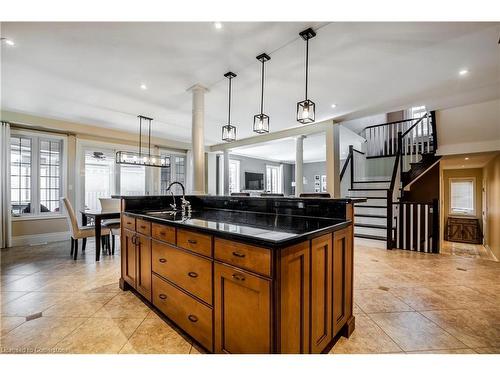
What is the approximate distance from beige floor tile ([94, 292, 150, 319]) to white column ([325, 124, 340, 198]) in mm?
4067

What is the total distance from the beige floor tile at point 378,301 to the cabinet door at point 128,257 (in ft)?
7.86

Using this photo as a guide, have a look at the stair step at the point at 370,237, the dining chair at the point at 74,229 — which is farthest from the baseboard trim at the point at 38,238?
the stair step at the point at 370,237

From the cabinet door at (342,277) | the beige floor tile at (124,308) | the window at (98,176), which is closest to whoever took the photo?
the cabinet door at (342,277)

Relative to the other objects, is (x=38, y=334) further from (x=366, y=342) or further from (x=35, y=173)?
(x=35, y=173)

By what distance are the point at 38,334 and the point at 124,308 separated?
0.63 metres

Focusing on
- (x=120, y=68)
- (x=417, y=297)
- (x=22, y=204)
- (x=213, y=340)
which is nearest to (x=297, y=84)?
(x=120, y=68)

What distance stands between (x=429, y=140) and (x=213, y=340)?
19.7ft

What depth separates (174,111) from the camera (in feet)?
15.7

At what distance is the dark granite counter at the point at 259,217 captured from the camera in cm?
133

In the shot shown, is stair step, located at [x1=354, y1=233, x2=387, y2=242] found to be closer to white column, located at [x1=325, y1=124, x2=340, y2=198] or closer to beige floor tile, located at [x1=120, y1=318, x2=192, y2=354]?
white column, located at [x1=325, y1=124, x2=340, y2=198]

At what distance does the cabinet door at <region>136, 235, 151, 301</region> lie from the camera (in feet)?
7.20

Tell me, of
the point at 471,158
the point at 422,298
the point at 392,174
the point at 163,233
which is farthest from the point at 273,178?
the point at 163,233

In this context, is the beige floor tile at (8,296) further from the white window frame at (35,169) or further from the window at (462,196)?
the window at (462,196)

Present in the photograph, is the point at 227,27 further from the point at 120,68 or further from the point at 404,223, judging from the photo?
the point at 404,223
